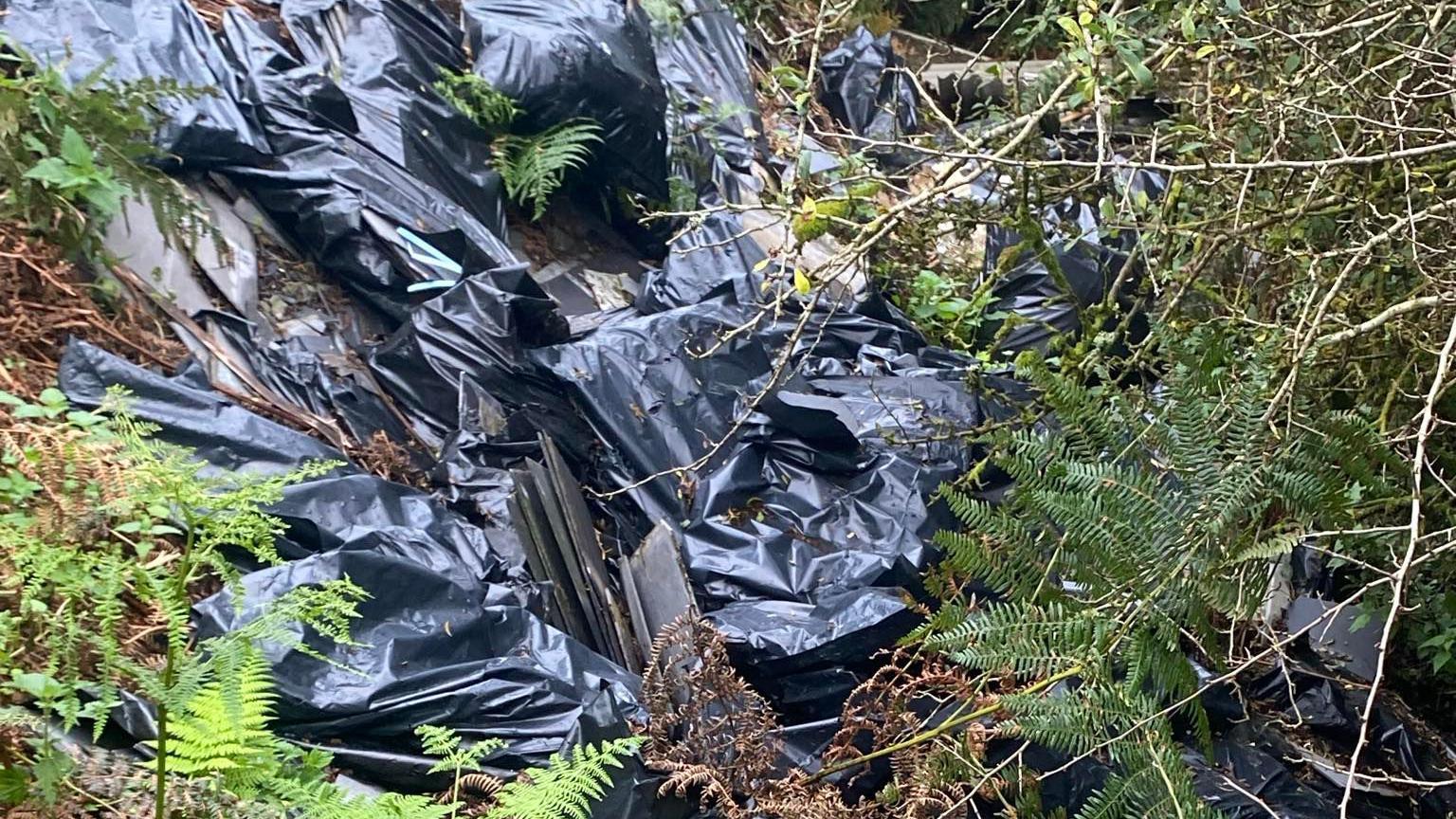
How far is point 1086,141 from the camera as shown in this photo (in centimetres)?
425

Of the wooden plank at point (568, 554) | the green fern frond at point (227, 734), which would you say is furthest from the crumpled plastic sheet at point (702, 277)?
the green fern frond at point (227, 734)

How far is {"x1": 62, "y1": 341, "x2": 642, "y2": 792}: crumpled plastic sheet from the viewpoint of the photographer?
5.75 feet

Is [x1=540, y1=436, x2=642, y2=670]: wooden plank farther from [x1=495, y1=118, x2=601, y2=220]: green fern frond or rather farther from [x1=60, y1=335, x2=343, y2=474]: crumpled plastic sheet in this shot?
[x1=495, y1=118, x2=601, y2=220]: green fern frond

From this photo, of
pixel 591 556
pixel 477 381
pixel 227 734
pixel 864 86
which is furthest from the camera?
pixel 864 86

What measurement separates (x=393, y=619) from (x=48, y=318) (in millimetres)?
1006

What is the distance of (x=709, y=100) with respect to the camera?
4016 mm

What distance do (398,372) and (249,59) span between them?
3.39 ft

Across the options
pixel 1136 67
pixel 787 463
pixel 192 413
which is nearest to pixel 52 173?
pixel 192 413

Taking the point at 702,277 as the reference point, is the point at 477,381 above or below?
above

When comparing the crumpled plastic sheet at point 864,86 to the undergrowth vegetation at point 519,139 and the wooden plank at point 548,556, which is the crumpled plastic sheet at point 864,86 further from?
the wooden plank at point 548,556

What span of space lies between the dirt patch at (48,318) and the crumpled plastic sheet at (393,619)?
0.09 metres

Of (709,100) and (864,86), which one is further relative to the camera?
(864,86)

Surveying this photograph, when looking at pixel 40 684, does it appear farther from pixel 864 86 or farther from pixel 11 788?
pixel 864 86

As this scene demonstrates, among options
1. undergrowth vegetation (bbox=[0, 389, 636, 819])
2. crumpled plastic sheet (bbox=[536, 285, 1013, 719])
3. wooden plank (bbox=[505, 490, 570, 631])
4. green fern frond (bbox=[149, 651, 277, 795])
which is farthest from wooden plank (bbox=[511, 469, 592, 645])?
green fern frond (bbox=[149, 651, 277, 795])
